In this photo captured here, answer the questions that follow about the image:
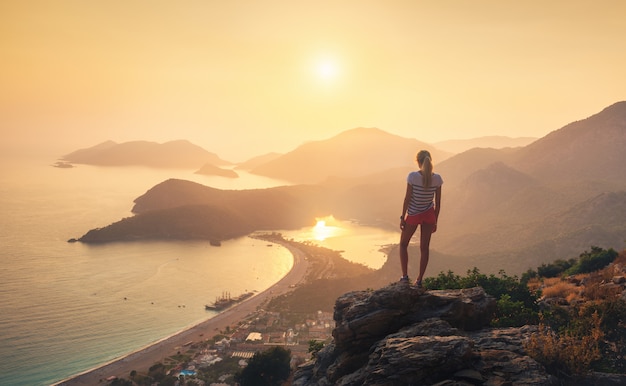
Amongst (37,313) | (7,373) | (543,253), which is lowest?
(7,373)

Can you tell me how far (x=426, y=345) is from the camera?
9711 mm

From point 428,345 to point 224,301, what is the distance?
87.7 m

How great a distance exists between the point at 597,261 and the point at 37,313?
317ft

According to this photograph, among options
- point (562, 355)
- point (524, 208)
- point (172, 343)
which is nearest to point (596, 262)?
point (562, 355)

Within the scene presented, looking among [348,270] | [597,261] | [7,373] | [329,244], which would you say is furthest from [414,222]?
[329,244]

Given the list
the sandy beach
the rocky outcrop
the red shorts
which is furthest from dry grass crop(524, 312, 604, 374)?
the sandy beach

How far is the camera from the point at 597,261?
30.7 metres

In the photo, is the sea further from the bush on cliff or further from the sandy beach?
the bush on cliff

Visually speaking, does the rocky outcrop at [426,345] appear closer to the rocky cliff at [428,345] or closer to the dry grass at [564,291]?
the rocky cliff at [428,345]

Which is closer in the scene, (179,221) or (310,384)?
(310,384)

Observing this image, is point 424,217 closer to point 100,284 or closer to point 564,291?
point 564,291

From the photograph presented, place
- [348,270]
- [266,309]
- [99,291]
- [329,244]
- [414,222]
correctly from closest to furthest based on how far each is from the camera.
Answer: [414,222] < [266,309] < [99,291] < [348,270] < [329,244]

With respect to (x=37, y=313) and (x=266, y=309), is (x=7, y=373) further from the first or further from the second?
(x=266, y=309)

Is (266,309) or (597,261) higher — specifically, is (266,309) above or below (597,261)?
below
